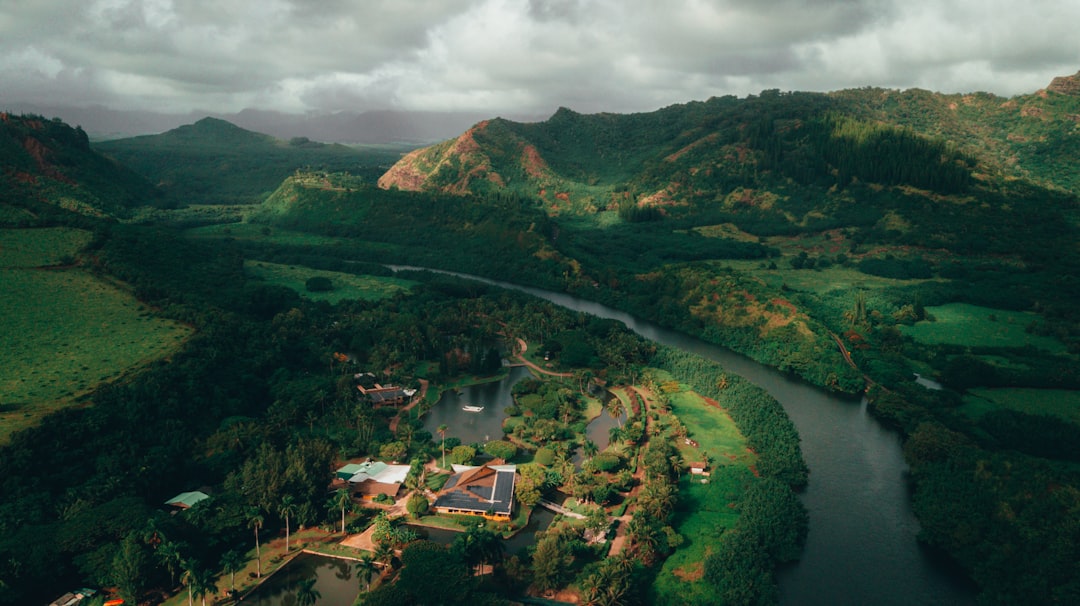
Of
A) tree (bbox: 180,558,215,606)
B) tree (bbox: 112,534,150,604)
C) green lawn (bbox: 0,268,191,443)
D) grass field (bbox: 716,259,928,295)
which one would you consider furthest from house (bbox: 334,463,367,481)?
grass field (bbox: 716,259,928,295)

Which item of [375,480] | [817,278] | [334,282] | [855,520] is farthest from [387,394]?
[817,278]

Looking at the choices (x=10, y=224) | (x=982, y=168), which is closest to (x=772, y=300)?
(x=982, y=168)

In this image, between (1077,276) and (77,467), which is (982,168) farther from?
(77,467)

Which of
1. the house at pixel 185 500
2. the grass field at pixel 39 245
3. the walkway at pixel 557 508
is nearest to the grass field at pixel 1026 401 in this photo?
the walkway at pixel 557 508

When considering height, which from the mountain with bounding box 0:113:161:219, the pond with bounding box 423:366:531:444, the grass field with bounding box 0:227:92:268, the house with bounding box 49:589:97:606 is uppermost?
Result: the mountain with bounding box 0:113:161:219

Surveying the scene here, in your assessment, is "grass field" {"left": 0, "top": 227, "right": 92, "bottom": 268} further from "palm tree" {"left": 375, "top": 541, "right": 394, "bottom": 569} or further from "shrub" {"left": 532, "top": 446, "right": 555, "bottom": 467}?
"shrub" {"left": 532, "top": 446, "right": 555, "bottom": 467}

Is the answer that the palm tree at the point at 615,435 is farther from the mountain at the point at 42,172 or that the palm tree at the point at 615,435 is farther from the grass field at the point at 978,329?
the mountain at the point at 42,172
